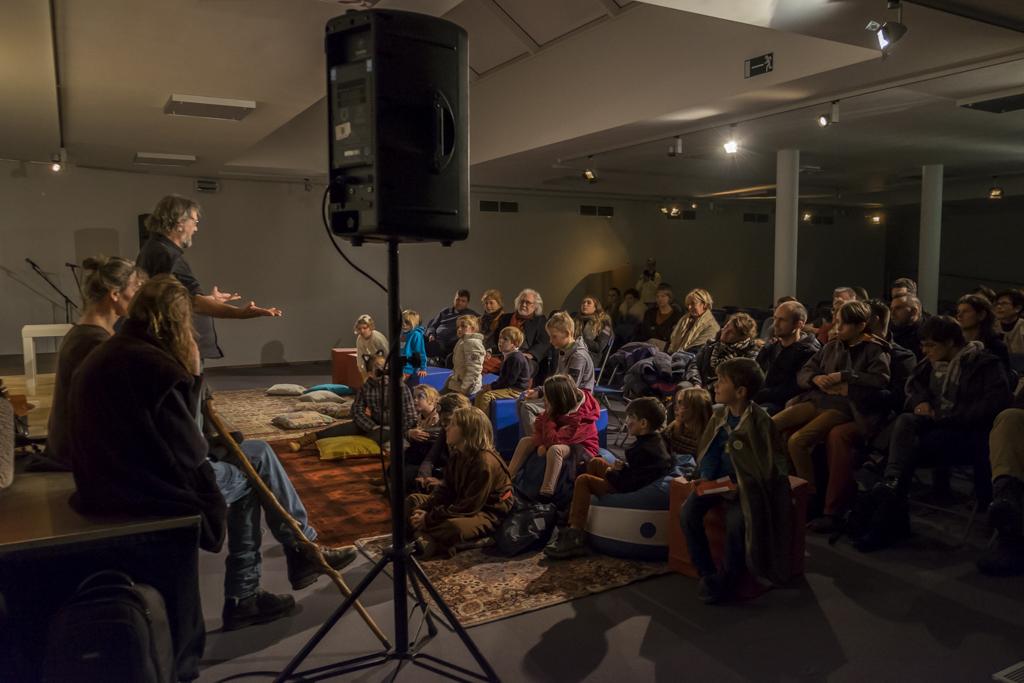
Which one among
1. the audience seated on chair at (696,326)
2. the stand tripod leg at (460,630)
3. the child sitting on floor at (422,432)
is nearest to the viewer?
the stand tripod leg at (460,630)

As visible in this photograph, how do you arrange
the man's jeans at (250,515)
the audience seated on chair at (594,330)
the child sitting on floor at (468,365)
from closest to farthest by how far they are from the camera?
the man's jeans at (250,515)
the child sitting on floor at (468,365)
the audience seated on chair at (594,330)

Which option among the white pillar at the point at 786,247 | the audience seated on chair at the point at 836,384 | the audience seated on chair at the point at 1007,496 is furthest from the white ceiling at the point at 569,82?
the audience seated on chair at the point at 1007,496

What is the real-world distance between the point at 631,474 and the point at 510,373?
225 centimetres

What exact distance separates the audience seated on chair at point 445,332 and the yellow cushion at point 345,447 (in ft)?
8.36

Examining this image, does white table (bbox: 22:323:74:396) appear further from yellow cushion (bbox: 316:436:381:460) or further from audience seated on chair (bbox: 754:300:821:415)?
audience seated on chair (bbox: 754:300:821:415)

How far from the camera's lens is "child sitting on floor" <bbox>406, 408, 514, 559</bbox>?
3.62 meters

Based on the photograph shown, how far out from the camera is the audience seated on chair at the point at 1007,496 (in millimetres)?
3377

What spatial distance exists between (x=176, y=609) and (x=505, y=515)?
6.27 feet

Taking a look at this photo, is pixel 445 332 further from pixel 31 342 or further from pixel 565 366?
pixel 31 342

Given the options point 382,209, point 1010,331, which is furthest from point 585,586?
point 1010,331

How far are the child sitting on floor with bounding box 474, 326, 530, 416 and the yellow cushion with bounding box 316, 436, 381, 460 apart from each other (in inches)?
35.3

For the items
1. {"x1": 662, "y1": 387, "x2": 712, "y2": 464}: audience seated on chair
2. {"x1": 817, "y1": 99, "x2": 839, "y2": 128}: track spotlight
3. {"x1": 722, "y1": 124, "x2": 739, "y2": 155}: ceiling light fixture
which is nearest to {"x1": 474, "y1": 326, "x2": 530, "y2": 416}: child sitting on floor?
{"x1": 662, "y1": 387, "x2": 712, "y2": 464}: audience seated on chair

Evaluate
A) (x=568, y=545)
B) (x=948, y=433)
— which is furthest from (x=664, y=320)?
(x=568, y=545)

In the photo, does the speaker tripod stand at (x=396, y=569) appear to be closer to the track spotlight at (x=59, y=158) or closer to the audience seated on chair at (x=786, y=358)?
the audience seated on chair at (x=786, y=358)
